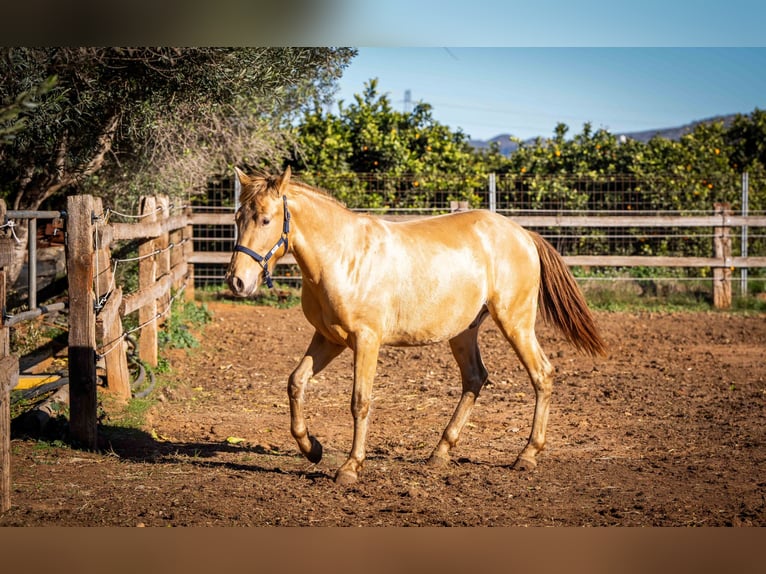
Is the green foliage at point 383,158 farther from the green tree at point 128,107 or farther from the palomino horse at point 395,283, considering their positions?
the palomino horse at point 395,283

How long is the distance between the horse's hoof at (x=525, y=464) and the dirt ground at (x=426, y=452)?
0.18 feet

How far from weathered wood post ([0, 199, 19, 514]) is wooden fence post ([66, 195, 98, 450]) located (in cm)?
129

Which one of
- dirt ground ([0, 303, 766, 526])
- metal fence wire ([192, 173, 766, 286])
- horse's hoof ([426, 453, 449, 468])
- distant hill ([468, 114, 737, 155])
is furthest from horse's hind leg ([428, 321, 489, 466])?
distant hill ([468, 114, 737, 155])

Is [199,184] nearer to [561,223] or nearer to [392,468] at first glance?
[561,223]

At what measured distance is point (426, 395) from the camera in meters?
7.68

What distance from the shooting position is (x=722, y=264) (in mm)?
13016

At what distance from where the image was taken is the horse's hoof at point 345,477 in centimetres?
500

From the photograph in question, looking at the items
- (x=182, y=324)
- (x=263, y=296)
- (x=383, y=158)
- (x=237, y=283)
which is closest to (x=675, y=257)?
(x=383, y=158)

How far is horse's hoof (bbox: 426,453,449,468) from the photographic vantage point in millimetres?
5461

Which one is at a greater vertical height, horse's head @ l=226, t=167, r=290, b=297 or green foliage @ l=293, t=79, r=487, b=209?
green foliage @ l=293, t=79, r=487, b=209

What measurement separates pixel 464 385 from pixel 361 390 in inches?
39.7

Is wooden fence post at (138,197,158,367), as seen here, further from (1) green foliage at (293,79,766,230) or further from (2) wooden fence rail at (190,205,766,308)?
(1) green foliage at (293,79,766,230)
